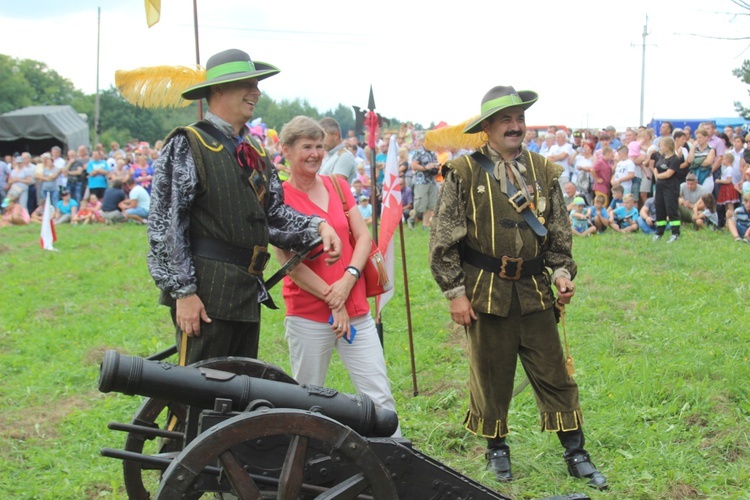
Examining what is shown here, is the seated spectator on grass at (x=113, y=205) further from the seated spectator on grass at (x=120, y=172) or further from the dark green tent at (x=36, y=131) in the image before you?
the dark green tent at (x=36, y=131)

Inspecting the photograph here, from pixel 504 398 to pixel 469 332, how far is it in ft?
→ 1.40

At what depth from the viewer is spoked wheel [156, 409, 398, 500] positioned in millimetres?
2850

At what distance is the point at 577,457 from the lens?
4.48 m

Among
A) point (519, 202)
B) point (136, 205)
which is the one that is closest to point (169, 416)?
point (519, 202)

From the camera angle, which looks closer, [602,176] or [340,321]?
[340,321]

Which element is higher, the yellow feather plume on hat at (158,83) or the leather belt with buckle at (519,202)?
the yellow feather plume on hat at (158,83)

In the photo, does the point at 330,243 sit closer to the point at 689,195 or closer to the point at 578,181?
the point at 689,195

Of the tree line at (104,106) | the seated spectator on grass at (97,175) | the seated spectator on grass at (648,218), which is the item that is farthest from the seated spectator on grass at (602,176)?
the tree line at (104,106)

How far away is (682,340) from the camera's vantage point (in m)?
6.78

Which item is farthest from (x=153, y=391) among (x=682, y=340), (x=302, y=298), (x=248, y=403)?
(x=682, y=340)

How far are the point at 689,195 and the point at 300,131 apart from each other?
10.5 m

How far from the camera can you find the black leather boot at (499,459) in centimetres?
451

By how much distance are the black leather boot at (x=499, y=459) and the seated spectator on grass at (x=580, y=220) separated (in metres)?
9.39

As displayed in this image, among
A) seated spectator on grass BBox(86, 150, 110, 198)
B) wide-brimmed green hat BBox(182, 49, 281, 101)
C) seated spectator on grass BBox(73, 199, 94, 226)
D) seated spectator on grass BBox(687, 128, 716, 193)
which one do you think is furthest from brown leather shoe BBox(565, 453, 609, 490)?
seated spectator on grass BBox(86, 150, 110, 198)
